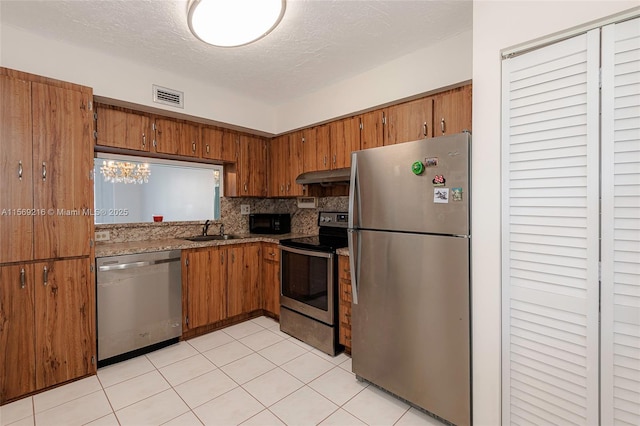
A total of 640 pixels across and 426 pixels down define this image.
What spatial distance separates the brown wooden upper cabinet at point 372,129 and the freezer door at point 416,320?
1036mm

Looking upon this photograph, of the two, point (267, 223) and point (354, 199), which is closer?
point (354, 199)

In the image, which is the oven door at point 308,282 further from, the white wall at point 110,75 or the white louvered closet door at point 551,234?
the white wall at point 110,75

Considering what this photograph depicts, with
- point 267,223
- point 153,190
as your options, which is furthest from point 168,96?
A: point 267,223

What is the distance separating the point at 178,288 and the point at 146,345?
534mm

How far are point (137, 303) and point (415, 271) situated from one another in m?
2.35

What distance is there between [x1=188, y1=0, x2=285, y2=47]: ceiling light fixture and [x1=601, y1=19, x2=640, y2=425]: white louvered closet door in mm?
1564

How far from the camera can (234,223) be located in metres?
3.82

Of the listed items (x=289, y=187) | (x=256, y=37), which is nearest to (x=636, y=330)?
(x=256, y=37)

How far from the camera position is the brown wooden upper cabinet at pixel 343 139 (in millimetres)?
2852

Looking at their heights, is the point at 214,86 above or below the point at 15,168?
above

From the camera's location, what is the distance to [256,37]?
1.76m

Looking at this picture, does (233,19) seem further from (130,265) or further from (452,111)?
(130,265)

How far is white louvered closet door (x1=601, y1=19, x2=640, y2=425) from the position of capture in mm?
1151

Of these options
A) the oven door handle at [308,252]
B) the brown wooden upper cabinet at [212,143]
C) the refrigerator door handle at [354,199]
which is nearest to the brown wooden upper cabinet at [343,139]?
the refrigerator door handle at [354,199]
